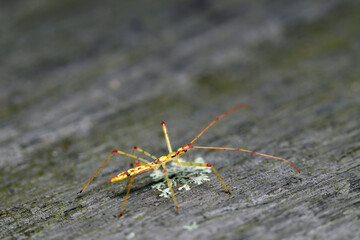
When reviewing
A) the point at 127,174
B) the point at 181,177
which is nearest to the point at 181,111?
the point at 181,177

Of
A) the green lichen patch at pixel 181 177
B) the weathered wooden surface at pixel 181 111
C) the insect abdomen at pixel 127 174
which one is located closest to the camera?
the weathered wooden surface at pixel 181 111

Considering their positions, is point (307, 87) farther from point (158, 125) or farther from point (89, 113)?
point (89, 113)

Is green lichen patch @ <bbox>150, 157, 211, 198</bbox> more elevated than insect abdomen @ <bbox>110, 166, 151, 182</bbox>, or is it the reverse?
insect abdomen @ <bbox>110, 166, 151, 182</bbox>

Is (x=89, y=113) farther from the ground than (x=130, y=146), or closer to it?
farther from the ground

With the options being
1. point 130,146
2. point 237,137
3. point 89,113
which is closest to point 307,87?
point 237,137

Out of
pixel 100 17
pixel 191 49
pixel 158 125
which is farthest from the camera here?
pixel 100 17

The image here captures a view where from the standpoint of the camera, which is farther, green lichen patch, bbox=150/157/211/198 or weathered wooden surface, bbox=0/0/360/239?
green lichen patch, bbox=150/157/211/198

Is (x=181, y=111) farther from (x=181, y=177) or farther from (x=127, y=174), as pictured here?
(x=127, y=174)

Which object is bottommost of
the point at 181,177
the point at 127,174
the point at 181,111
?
the point at 181,177
